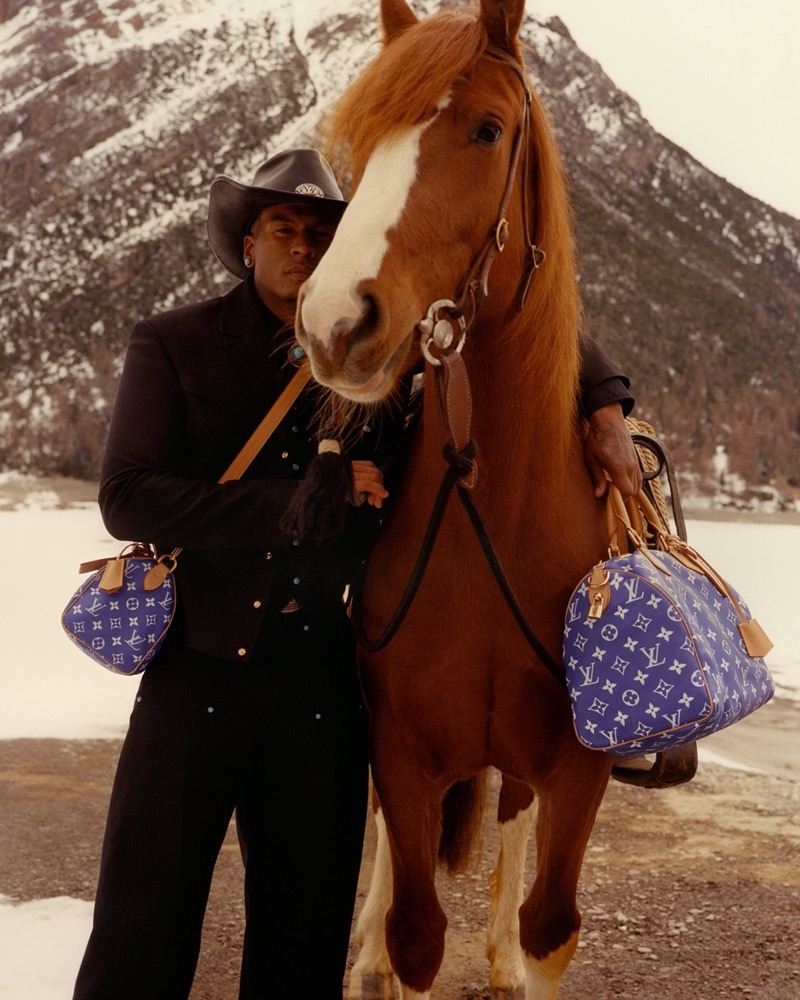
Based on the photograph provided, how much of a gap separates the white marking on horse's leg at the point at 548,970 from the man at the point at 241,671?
0.40 metres

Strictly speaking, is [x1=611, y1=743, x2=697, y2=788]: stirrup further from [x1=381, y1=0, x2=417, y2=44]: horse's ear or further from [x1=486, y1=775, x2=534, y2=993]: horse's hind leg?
[x1=381, y1=0, x2=417, y2=44]: horse's ear

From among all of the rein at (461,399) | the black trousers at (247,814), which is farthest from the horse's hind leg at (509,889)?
the rein at (461,399)

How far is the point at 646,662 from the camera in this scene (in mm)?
1702

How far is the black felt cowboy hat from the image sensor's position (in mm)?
1892

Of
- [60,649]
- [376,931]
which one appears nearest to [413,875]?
[376,931]

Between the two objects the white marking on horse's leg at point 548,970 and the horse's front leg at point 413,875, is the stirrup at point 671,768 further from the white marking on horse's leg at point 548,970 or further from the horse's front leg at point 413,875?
the horse's front leg at point 413,875

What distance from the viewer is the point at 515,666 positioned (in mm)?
1856

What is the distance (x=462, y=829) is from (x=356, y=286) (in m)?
1.90

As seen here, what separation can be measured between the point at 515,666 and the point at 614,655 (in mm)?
209

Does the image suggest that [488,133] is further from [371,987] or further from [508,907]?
[371,987]

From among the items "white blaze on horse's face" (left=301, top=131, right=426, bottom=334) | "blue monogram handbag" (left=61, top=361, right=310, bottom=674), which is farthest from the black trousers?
"white blaze on horse's face" (left=301, top=131, right=426, bottom=334)

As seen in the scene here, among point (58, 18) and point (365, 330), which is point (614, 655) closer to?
point (365, 330)

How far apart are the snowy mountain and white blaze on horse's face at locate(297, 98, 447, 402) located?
1536 centimetres

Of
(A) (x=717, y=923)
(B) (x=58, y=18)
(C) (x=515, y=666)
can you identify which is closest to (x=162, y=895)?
(C) (x=515, y=666)
